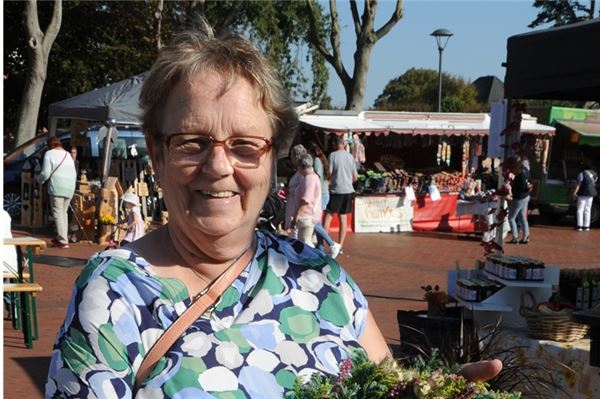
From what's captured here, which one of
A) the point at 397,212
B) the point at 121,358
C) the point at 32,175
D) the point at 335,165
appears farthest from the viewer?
the point at 397,212

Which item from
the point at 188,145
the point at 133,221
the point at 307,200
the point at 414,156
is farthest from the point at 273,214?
the point at 188,145

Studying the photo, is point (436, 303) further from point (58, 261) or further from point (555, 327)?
point (58, 261)

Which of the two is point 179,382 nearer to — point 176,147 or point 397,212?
point 176,147

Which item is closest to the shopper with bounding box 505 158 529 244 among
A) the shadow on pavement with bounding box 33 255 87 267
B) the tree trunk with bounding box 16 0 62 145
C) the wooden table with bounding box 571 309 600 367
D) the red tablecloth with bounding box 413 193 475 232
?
the red tablecloth with bounding box 413 193 475 232

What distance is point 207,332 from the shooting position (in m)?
1.98

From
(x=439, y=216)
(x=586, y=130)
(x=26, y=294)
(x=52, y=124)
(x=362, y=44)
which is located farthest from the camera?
(x=362, y=44)

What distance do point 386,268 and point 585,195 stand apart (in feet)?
25.9

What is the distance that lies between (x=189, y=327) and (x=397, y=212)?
16911mm

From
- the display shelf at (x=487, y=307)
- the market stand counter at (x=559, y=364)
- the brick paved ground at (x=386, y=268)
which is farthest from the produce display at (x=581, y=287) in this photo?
the brick paved ground at (x=386, y=268)

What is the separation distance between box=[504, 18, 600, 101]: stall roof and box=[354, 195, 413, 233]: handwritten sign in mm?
11132

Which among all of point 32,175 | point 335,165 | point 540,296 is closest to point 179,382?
point 540,296

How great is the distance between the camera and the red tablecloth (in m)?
19.1

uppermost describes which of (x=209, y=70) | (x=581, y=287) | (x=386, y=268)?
(x=209, y=70)

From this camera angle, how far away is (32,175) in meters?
17.4
